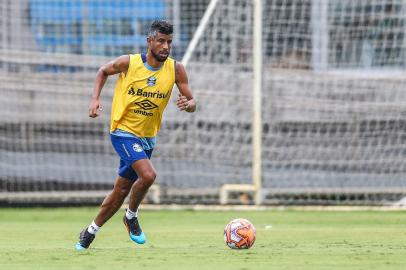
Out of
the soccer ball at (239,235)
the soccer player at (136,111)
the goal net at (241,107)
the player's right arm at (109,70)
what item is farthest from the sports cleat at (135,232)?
the goal net at (241,107)

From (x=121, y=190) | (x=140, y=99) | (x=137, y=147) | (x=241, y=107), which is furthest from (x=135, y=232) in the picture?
(x=241, y=107)

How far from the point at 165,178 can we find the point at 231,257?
7.66 m

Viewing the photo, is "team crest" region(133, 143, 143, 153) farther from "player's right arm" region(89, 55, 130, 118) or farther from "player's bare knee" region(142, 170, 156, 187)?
"player's right arm" region(89, 55, 130, 118)

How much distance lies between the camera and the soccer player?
9555 millimetres

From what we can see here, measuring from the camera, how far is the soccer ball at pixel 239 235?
905cm

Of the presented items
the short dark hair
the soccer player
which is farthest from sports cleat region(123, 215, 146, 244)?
the short dark hair

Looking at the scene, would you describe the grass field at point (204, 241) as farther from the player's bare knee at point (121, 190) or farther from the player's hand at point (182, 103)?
the player's hand at point (182, 103)

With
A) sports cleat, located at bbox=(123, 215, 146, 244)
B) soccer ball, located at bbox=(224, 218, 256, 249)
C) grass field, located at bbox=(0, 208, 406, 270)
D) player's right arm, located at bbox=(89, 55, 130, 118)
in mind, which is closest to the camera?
grass field, located at bbox=(0, 208, 406, 270)

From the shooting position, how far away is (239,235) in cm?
906

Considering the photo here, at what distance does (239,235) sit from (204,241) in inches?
51.7

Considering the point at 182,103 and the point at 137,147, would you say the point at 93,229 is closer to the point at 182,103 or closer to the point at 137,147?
the point at 137,147

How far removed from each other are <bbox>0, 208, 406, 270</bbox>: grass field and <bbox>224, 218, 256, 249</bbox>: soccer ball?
2.8 inches

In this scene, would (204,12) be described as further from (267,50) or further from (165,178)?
(165,178)

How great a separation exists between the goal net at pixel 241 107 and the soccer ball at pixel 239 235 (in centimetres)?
611
